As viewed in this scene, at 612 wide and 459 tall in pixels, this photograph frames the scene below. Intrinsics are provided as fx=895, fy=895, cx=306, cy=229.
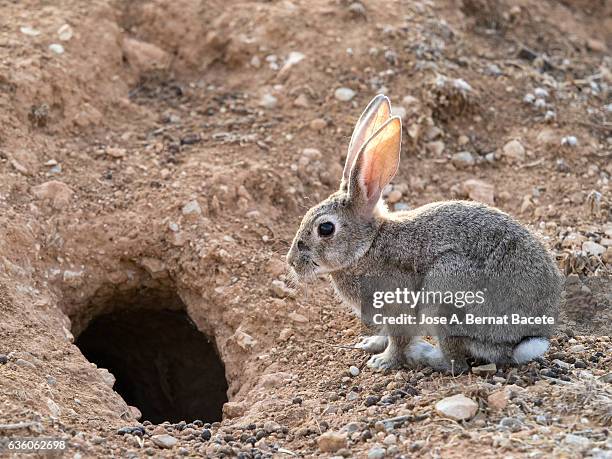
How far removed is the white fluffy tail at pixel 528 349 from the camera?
17.8ft

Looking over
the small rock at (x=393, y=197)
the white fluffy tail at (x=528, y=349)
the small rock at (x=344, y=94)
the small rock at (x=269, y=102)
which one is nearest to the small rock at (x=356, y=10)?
the small rock at (x=344, y=94)

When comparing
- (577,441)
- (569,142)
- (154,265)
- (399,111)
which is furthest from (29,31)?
(577,441)

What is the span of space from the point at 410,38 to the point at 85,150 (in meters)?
3.21

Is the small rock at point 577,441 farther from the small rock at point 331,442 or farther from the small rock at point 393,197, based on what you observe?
the small rock at point 393,197

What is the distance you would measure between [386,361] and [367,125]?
1.56m

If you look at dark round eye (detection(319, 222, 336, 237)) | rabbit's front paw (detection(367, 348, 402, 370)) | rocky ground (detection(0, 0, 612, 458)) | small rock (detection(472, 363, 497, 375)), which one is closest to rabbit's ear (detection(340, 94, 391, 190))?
dark round eye (detection(319, 222, 336, 237))

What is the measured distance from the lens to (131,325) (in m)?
8.53

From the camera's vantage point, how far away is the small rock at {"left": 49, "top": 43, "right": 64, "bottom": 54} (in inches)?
314

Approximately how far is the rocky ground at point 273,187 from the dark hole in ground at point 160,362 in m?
0.23

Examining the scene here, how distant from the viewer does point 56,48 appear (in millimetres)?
8000

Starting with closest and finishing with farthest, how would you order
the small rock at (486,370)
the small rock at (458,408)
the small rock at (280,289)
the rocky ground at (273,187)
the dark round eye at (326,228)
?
the small rock at (458,408)
the rocky ground at (273,187)
the small rock at (486,370)
the dark round eye at (326,228)
the small rock at (280,289)

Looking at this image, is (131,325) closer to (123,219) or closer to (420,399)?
(123,219)

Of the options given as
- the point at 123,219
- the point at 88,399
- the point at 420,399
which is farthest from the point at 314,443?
the point at 123,219

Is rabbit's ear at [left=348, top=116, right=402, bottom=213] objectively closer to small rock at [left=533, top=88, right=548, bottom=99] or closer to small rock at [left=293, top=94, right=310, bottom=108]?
small rock at [left=293, top=94, right=310, bottom=108]
